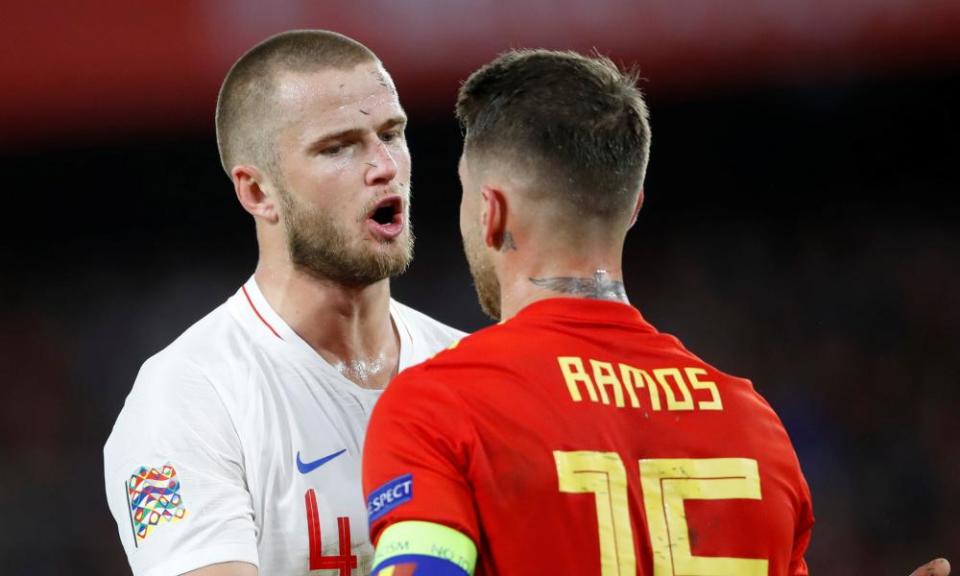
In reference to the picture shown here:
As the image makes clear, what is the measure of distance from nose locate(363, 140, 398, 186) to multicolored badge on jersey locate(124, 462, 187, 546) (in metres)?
0.75

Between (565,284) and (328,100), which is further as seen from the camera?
(328,100)

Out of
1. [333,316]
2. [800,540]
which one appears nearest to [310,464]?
[333,316]

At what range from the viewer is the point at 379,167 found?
107 inches

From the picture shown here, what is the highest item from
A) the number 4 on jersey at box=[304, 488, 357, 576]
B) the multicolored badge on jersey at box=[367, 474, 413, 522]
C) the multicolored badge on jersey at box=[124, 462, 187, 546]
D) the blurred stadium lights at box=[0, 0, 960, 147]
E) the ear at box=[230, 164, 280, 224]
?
the blurred stadium lights at box=[0, 0, 960, 147]

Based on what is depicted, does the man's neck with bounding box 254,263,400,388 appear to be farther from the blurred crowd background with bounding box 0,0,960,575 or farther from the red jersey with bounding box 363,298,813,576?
the blurred crowd background with bounding box 0,0,960,575

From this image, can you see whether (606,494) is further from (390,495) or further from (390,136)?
(390,136)

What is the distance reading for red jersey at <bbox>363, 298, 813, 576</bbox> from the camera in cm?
178

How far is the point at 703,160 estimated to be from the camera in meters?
8.01

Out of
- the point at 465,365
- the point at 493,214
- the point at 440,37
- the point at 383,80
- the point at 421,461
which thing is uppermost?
the point at 440,37

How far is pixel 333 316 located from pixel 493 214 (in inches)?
36.3

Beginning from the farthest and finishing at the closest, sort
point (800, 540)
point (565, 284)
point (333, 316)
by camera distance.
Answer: point (333, 316)
point (800, 540)
point (565, 284)

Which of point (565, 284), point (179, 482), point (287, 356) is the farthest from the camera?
point (287, 356)

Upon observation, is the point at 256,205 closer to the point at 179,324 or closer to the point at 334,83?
the point at 334,83

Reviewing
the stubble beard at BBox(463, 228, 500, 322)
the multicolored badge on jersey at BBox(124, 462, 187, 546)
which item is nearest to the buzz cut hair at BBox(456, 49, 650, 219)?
the stubble beard at BBox(463, 228, 500, 322)
